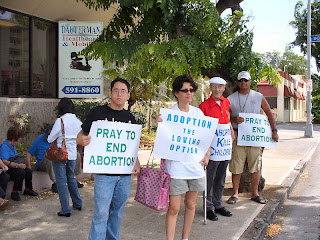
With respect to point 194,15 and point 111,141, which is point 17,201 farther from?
point 194,15

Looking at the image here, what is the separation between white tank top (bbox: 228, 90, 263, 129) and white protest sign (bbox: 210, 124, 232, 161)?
960 millimetres

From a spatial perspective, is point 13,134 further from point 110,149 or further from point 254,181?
point 254,181

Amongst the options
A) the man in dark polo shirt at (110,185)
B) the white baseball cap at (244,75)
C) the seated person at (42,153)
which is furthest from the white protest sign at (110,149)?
the seated person at (42,153)

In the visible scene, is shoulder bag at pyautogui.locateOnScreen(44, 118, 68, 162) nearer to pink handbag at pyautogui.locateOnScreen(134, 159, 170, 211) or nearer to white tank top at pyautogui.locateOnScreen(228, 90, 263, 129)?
pink handbag at pyautogui.locateOnScreen(134, 159, 170, 211)

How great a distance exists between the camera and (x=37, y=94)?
10.9 meters

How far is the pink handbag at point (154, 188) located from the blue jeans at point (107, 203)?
0.25 m

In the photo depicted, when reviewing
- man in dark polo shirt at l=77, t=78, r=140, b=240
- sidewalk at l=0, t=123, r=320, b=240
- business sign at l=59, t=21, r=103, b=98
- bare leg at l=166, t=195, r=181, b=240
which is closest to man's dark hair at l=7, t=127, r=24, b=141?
sidewalk at l=0, t=123, r=320, b=240

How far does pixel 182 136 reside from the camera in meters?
4.32

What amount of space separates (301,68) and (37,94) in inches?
3491

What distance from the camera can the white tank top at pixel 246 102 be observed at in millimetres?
6316

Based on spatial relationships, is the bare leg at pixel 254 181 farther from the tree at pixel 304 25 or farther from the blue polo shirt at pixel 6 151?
the tree at pixel 304 25

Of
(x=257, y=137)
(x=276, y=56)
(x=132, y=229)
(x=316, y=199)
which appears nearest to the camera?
(x=132, y=229)

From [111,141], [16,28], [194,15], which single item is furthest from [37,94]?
[111,141]

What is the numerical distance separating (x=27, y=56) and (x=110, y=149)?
764 centimetres
